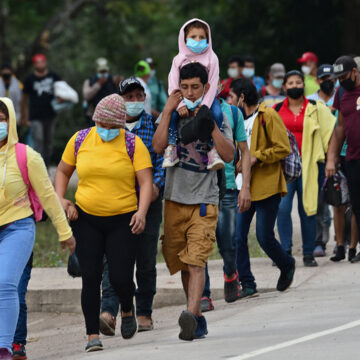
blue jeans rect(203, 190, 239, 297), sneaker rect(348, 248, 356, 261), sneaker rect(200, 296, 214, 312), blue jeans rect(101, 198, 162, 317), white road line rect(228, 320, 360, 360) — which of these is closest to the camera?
white road line rect(228, 320, 360, 360)

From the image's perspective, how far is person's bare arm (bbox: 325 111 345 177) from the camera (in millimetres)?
11047

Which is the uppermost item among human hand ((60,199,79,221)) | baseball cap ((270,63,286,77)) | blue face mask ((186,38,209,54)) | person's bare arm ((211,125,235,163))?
blue face mask ((186,38,209,54))

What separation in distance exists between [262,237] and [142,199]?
2.17 meters

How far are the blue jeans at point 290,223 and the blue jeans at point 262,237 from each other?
1307 mm

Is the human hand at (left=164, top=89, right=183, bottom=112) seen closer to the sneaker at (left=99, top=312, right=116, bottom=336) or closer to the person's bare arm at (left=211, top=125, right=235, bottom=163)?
the person's bare arm at (left=211, top=125, right=235, bottom=163)

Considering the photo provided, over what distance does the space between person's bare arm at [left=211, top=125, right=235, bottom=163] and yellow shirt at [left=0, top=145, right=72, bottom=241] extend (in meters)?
1.12

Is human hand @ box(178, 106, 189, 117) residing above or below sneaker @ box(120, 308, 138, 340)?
above

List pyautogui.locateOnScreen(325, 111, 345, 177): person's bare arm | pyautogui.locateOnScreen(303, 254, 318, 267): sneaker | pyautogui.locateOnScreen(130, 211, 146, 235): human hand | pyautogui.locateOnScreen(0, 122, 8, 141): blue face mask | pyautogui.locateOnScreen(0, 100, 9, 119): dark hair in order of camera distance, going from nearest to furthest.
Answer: pyautogui.locateOnScreen(0, 122, 8, 141): blue face mask
pyautogui.locateOnScreen(0, 100, 9, 119): dark hair
pyautogui.locateOnScreen(130, 211, 146, 235): human hand
pyautogui.locateOnScreen(325, 111, 345, 177): person's bare arm
pyautogui.locateOnScreen(303, 254, 318, 267): sneaker

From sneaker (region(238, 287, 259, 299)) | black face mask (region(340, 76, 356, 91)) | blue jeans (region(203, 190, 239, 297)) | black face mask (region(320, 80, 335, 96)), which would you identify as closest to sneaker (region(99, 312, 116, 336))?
blue jeans (region(203, 190, 239, 297))

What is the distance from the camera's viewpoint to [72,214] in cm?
807

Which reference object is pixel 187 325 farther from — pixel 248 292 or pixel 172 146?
pixel 248 292

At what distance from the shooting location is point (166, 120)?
8141 mm

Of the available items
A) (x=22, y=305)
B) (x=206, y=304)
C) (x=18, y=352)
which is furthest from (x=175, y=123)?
(x=206, y=304)

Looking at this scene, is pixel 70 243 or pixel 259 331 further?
pixel 259 331
